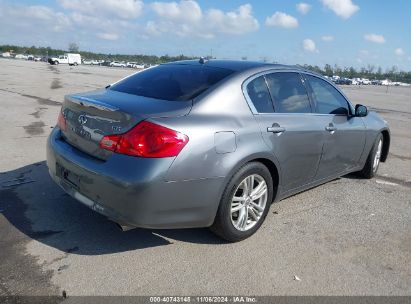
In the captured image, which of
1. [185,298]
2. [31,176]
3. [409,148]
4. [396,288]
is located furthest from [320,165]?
[409,148]

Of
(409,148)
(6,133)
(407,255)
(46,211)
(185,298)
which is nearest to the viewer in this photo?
(185,298)

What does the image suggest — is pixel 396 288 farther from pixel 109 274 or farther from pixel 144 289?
pixel 109 274

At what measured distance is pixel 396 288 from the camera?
121 inches

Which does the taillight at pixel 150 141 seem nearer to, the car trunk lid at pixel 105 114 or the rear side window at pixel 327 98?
the car trunk lid at pixel 105 114

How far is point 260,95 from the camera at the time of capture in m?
3.91

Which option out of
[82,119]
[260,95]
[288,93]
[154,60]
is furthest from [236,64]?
[154,60]

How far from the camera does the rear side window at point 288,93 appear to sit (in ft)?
13.4

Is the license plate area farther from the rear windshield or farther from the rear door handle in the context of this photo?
the rear door handle

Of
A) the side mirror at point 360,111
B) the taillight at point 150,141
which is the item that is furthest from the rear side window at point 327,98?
the taillight at point 150,141

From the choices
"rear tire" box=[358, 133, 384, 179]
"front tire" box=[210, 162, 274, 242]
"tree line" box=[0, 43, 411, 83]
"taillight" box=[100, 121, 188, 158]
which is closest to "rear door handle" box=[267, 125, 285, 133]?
"front tire" box=[210, 162, 274, 242]

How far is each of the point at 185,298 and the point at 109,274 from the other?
65cm

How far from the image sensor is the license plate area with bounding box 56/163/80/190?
3388 millimetres

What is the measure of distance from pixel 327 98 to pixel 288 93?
85 centimetres

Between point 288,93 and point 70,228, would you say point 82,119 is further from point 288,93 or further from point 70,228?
point 288,93
